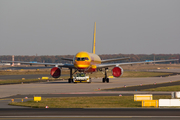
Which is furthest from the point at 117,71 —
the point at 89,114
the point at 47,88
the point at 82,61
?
the point at 89,114

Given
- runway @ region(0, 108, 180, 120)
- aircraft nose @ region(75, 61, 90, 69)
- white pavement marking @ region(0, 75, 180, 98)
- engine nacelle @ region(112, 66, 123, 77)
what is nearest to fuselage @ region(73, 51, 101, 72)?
aircraft nose @ region(75, 61, 90, 69)

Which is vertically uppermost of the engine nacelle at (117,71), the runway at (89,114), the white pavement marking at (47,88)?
the engine nacelle at (117,71)

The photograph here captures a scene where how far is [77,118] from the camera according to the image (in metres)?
19.7

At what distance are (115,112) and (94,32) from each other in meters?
57.6

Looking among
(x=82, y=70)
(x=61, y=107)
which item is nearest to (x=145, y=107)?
(x=61, y=107)

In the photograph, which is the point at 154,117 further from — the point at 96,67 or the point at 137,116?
the point at 96,67

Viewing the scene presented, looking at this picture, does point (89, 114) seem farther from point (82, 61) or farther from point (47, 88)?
point (82, 61)

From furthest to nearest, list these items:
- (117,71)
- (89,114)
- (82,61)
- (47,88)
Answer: (117,71)
(82,61)
(47,88)
(89,114)

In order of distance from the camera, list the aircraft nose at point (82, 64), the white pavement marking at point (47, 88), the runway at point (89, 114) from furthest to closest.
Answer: the aircraft nose at point (82, 64) < the white pavement marking at point (47, 88) < the runway at point (89, 114)

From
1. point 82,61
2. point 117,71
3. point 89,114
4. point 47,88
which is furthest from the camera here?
point 117,71

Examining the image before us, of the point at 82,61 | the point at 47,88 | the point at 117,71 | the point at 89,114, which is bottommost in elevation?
the point at 89,114

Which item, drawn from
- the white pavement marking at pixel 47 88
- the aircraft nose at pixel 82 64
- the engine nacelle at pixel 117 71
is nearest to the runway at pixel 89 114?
the white pavement marking at pixel 47 88

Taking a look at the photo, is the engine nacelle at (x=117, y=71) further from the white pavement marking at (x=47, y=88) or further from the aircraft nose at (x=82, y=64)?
the aircraft nose at (x=82, y=64)

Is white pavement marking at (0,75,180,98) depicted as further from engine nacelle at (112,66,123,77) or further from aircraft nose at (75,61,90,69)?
aircraft nose at (75,61,90,69)
